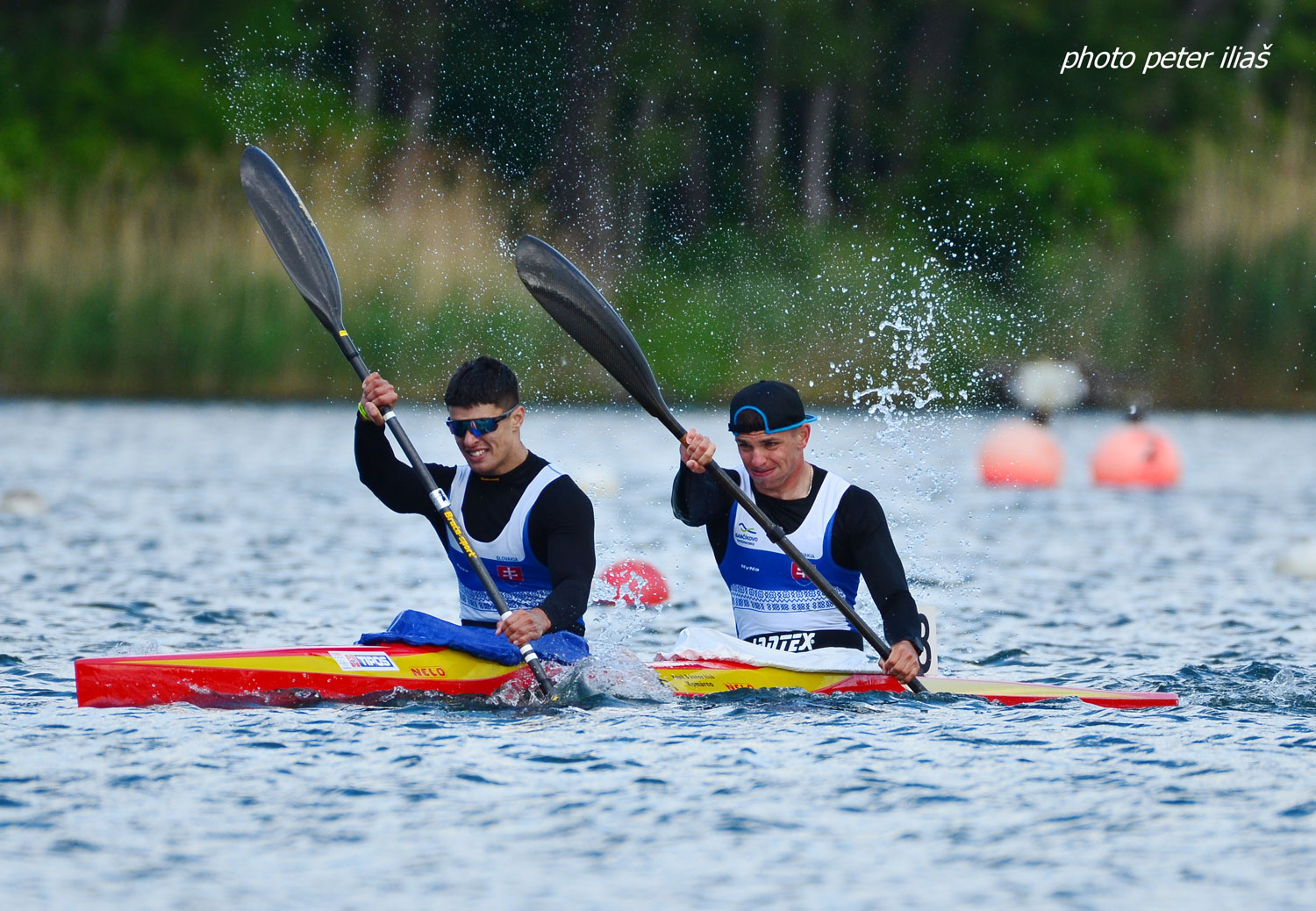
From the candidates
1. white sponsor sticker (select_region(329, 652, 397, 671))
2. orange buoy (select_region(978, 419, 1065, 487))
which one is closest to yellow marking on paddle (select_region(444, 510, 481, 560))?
white sponsor sticker (select_region(329, 652, 397, 671))

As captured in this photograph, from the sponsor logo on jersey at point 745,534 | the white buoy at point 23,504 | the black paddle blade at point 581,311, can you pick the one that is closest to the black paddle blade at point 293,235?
the black paddle blade at point 581,311

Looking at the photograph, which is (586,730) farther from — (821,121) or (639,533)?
(821,121)

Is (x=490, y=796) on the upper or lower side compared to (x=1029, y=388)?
lower

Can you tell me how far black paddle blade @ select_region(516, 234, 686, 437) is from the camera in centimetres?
789

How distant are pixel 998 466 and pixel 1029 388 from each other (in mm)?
4574

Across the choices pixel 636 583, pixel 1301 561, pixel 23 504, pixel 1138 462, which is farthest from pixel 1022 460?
pixel 23 504

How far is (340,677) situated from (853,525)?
2049 mm

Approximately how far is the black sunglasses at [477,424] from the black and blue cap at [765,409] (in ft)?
2.88

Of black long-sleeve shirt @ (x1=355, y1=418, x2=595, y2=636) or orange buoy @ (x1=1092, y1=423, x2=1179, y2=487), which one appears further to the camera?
orange buoy @ (x1=1092, y1=423, x2=1179, y2=487)

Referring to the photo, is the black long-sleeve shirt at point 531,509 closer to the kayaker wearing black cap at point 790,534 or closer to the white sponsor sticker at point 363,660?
the kayaker wearing black cap at point 790,534

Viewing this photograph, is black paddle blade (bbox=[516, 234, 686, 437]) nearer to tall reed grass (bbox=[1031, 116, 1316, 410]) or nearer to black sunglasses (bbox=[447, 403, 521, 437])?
black sunglasses (bbox=[447, 403, 521, 437])

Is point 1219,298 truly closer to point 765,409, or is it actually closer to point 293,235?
point 293,235

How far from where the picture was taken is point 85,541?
12734 millimetres

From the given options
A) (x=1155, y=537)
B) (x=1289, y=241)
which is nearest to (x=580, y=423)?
(x=1289, y=241)
